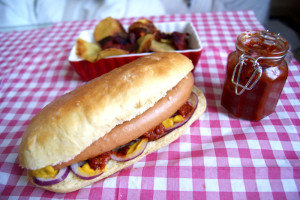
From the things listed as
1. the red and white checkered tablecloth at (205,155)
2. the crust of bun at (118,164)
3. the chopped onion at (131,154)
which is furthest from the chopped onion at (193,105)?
the chopped onion at (131,154)

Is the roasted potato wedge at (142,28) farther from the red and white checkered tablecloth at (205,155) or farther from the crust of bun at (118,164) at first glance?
the crust of bun at (118,164)

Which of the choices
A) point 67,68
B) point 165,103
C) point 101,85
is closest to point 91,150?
point 101,85

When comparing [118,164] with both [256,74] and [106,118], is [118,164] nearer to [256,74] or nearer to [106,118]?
[106,118]

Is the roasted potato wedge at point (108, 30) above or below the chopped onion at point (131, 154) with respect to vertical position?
above

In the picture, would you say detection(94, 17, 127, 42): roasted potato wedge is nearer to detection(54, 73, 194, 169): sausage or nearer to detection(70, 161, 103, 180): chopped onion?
detection(54, 73, 194, 169): sausage

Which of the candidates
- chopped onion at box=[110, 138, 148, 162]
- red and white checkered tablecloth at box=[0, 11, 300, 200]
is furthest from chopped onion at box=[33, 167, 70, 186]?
chopped onion at box=[110, 138, 148, 162]

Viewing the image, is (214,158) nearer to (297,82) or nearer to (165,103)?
(165,103)
